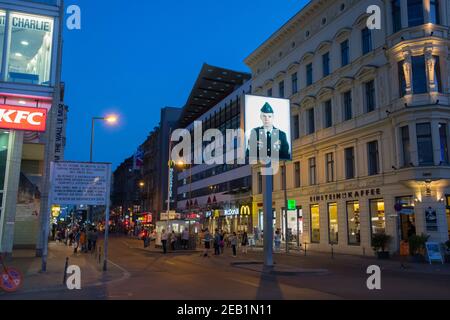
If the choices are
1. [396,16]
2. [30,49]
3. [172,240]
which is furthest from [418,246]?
[30,49]

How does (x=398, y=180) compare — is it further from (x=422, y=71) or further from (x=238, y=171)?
(x=238, y=171)

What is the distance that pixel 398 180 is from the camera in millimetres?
29094

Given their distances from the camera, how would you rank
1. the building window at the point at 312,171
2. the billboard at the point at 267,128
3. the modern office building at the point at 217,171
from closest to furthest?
the billboard at the point at 267,128 < the building window at the point at 312,171 < the modern office building at the point at 217,171

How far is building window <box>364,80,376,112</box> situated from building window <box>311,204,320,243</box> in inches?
397

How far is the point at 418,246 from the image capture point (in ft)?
86.1

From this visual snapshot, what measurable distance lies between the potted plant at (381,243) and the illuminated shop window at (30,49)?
22.6m

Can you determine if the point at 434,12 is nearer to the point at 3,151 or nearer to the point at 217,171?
the point at 3,151

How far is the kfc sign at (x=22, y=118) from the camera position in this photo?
23.4 m

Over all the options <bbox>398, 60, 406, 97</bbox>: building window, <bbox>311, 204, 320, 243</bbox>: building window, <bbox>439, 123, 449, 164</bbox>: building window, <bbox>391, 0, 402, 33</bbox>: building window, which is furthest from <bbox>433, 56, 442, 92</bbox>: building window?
<bbox>311, 204, 320, 243</bbox>: building window

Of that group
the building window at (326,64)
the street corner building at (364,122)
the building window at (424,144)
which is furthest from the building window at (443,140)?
the building window at (326,64)

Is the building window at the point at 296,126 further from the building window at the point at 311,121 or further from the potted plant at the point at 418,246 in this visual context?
the potted plant at the point at 418,246

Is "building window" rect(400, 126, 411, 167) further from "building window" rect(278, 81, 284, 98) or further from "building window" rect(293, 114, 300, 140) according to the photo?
"building window" rect(278, 81, 284, 98)

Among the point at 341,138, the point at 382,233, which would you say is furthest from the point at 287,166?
the point at 382,233

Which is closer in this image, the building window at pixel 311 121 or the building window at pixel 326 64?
the building window at pixel 326 64
